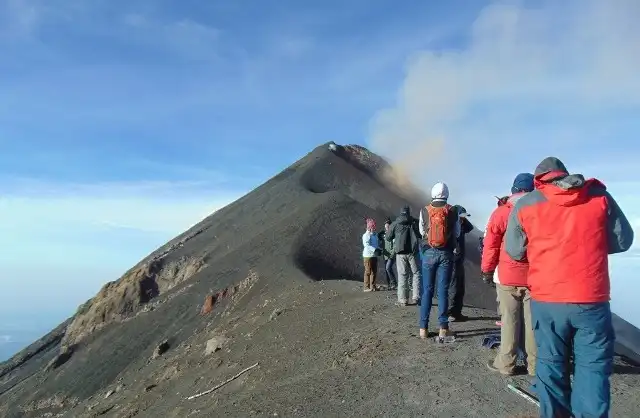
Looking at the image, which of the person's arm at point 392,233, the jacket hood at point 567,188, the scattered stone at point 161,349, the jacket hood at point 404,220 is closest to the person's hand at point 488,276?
the jacket hood at point 567,188

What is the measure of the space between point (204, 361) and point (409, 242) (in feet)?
21.5

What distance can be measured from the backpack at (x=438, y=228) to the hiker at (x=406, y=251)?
345 cm

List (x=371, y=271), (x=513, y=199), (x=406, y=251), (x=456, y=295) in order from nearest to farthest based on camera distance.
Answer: (x=513, y=199) → (x=456, y=295) → (x=406, y=251) → (x=371, y=271)

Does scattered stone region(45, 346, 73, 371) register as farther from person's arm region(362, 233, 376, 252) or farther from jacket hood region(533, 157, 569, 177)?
jacket hood region(533, 157, 569, 177)

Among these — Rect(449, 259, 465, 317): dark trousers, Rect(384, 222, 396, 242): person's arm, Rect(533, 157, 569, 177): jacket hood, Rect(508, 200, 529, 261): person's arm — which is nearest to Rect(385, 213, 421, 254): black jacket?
Rect(384, 222, 396, 242): person's arm

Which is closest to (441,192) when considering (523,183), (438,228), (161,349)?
(438,228)

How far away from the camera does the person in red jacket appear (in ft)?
22.5

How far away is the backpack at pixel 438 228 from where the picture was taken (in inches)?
347

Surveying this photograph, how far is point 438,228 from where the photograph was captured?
8.83 metres

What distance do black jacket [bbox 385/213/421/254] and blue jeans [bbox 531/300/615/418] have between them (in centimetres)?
726

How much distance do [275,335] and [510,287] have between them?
775cm

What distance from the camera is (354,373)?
859cm

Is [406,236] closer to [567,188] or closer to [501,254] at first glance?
[501,254]

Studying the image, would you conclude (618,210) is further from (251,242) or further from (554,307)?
(251,242)
